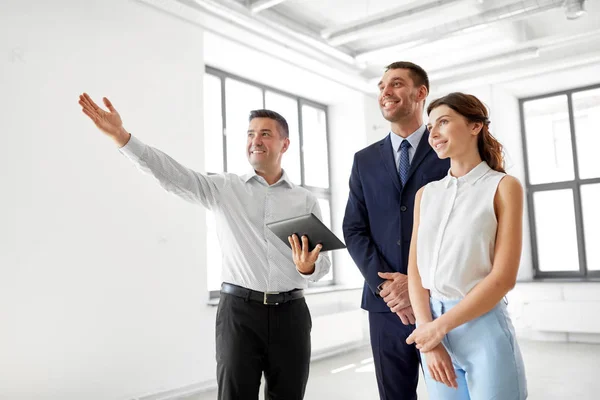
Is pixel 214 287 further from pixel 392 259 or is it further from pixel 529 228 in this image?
pixel 529 228

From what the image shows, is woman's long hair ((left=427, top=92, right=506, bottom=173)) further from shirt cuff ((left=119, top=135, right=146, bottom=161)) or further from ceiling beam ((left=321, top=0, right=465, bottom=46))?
ceiling beam ((left=321, top=0, right=465, bottom=46))

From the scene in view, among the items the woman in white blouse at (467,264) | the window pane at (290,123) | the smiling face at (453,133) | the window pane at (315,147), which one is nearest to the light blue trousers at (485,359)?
the woman in white blouse at (467,264)

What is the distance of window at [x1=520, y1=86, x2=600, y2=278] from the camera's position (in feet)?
23.4

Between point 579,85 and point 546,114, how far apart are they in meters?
0.56

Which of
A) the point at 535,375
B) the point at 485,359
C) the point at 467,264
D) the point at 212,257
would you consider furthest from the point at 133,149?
the point at 535,375

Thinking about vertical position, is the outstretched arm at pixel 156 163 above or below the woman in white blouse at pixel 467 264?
above

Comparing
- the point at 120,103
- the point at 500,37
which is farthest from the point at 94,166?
the point at 500,37

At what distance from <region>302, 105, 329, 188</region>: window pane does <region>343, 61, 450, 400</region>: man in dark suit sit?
5.07m

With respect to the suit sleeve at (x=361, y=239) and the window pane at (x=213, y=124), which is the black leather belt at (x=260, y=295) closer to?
the suit sleeve at (x=361, y=239)

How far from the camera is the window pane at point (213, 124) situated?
5.77 metres

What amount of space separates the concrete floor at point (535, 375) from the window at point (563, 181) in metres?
1.34

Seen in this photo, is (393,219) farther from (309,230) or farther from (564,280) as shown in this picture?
(564,280)

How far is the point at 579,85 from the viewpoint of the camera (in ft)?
23.7

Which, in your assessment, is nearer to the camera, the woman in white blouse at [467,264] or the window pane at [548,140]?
the woman in white blouse at [467,264]
